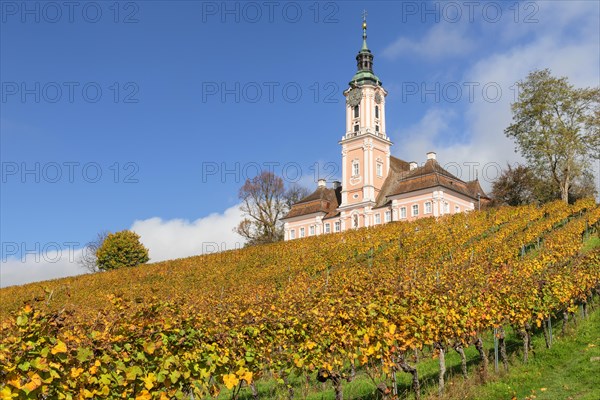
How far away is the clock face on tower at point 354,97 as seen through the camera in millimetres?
60750

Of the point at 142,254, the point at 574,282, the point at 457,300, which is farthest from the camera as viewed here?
the point at 142,254

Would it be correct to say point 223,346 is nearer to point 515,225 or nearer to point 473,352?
point 473,352

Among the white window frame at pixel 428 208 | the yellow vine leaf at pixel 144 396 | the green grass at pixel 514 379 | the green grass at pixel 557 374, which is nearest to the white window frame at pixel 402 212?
the white window frame at pixel 428 208

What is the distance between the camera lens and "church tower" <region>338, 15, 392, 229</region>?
57750 millimetres

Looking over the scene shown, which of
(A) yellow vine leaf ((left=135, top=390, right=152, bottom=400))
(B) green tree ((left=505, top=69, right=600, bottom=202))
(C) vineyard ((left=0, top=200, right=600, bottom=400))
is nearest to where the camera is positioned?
(C) vineyard ((left=0, top=200, right=600, bottom=400))

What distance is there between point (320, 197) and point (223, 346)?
57040mm

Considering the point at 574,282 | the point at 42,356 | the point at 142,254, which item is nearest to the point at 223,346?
the point at 42,356

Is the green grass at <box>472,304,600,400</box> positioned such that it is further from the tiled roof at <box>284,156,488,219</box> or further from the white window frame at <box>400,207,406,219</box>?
the white window frame at <box>400,207,406,219</box>

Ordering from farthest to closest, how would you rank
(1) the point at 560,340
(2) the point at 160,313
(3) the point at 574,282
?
1. (3) the point at 574,282
2. (1) the point at 560,340
3. (2) the point at 160,313

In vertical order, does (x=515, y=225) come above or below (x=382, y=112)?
below

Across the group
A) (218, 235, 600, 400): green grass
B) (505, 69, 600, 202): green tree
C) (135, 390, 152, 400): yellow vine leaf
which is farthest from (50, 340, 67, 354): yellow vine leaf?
(505, 69, 600, 202): green tree

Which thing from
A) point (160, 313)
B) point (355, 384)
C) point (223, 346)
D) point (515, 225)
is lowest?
point (355, 384)

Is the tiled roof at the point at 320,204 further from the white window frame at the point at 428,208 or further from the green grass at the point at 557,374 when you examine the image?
the green grass at the point at 557,374

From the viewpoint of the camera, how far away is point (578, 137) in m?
41.8
